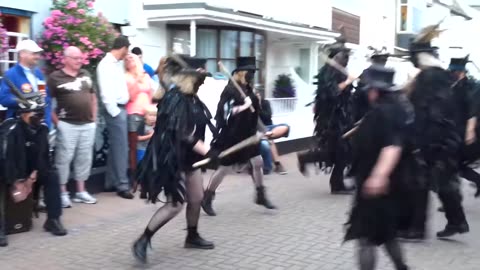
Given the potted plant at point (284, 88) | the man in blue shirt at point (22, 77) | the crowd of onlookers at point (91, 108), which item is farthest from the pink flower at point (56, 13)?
the potted plant at point (284, 88)

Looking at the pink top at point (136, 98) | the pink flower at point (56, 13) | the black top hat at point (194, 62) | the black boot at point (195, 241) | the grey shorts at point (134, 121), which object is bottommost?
the black boot at point (195, 241)

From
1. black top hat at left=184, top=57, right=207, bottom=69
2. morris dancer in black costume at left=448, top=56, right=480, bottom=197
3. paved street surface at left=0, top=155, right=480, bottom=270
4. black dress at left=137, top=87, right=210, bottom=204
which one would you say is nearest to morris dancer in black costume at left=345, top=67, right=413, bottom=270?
paved street surface at left=0, top=155, right=480, bottom=270

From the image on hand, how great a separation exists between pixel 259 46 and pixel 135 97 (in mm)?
5539

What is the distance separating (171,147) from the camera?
5.35 meters

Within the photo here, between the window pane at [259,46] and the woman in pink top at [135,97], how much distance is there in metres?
4.98

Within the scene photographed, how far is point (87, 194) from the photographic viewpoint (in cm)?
786

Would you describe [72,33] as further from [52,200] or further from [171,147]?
[171,147]

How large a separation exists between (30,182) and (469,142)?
15.7 ft

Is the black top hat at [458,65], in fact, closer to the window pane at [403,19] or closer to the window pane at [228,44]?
the window pane at [228,44]

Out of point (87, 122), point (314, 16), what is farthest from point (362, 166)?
point (314, 16)

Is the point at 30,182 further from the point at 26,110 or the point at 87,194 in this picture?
the point at 87,194

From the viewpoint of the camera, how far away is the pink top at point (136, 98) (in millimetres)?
8406

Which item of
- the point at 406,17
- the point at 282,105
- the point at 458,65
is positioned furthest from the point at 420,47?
the point at 406,17

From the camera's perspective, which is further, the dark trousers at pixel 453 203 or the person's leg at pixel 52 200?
the dark trousers at pixel 453 203
